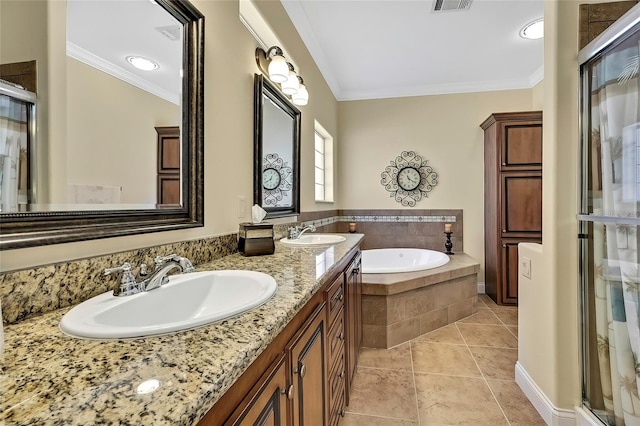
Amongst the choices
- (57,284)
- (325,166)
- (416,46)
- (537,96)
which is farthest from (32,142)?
(537,96)

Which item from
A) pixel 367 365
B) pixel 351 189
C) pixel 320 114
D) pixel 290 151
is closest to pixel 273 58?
pixel 290 151

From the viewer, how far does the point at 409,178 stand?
4223 millimetres

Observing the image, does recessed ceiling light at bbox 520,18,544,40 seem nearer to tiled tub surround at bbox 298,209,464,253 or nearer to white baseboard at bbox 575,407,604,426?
tiled tub surround at bbox 298,209,464,253

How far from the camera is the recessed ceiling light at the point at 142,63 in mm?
1036

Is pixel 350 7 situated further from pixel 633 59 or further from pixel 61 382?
pixel 61 382

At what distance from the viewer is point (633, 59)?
1256 mm

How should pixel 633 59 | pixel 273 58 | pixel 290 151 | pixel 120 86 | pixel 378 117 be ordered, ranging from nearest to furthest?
pixel 120 86 → pixel 633 59 → pixel 273 58 → pixel 290 151 → pixel 378 117

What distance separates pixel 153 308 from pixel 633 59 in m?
1.97

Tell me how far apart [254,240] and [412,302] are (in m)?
1.77

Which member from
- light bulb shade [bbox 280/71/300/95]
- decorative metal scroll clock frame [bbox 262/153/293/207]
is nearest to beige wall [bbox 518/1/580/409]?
light bulb shade [bbox 280/71/300/95]

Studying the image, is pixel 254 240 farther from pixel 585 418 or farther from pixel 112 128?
pixel 585 418

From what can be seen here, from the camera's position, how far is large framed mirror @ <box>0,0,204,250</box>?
28.8 inches

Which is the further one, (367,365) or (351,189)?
(351,189)

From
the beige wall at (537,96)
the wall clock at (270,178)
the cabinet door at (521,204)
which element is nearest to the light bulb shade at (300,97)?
the wall clock at (270,178)
